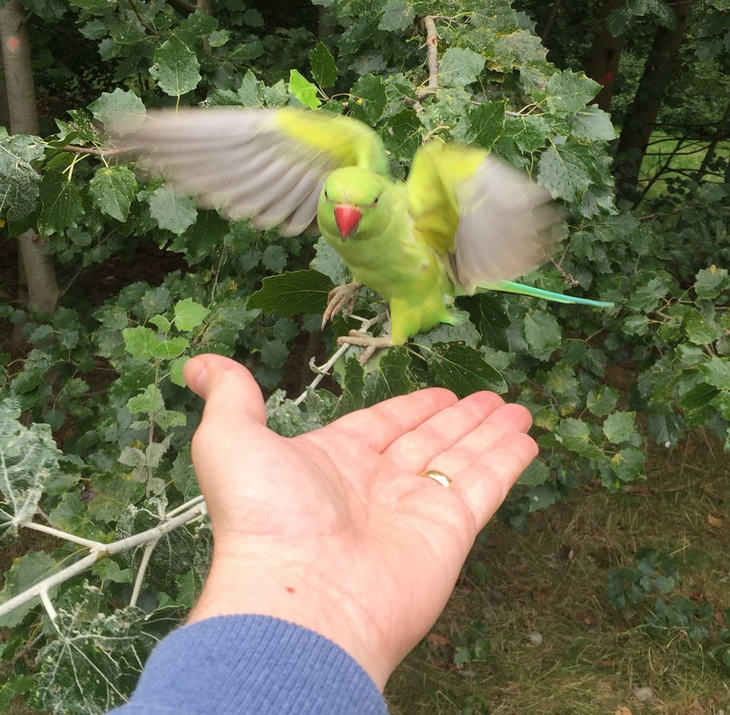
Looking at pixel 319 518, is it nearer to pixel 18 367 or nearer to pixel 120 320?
pixel 120 320

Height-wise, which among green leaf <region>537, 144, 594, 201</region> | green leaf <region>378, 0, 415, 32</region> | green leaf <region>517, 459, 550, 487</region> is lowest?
green leaf <region>517, 459, 550, 487</region>

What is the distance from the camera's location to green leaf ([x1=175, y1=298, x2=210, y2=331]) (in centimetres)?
141

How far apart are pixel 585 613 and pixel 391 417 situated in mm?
1938

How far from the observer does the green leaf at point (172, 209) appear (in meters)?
1.18

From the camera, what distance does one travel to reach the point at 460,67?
48.8 inches

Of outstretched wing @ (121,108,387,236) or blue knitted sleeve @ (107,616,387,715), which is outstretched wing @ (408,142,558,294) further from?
blue knitted sleeve @ (107,616,387,715)

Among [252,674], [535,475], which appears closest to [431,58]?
[535,475]

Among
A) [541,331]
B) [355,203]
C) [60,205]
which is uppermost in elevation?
[355,203]

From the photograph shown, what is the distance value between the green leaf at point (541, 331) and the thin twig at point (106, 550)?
2.87 feet

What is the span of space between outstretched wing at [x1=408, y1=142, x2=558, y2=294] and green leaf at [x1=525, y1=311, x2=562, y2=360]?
1.09 ft

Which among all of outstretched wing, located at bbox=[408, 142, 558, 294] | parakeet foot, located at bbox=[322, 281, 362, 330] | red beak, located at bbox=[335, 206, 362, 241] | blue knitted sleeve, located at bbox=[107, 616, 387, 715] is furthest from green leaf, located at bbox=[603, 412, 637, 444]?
blue knitted sleeve, located at bbox=[107, 616, 387, 715]

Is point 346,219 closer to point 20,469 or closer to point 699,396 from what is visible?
point 20,469

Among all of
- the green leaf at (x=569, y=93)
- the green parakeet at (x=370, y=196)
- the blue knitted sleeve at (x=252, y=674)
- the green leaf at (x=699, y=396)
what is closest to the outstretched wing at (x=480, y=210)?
the green parakeet at (x=370, y=196)

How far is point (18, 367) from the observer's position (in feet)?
10.2
